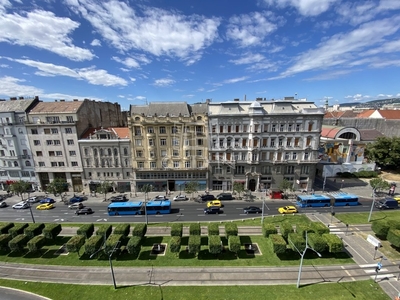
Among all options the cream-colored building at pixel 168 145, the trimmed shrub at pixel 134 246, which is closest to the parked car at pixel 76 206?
the cream-colored building at pixel 168 145

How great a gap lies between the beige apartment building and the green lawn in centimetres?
4039

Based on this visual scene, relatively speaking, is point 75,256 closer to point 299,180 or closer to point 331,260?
point 331,260

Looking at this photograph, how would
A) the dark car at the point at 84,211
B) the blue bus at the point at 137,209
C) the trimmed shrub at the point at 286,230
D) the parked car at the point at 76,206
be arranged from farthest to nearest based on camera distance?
the parked car at the point at 76,206 → the dark car at the point at 84,211 → the blue bus at the point at 137,209 → the trimmed shrub at the point at 286,230

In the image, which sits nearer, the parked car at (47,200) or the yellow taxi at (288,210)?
the yellow taxi at (288,210)

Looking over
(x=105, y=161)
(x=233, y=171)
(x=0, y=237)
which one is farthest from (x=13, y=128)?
(x=233, y=171)

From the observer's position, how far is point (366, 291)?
25.0 meters

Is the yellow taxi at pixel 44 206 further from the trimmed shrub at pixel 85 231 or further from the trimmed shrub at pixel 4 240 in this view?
the trimmed shrub at pixel 85 231

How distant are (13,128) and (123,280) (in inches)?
2477

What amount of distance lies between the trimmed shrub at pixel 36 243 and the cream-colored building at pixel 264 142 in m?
41.0

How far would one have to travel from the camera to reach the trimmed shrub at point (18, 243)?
3212cm

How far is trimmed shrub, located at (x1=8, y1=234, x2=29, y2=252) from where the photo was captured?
32.1 metres

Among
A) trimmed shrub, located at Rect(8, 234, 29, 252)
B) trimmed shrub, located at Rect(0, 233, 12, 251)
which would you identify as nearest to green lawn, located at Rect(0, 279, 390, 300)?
trimmed shrub, located at Rect(8, 234, 29, 252)

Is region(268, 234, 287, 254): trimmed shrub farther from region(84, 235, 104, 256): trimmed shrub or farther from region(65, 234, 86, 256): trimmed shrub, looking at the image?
region(65, 234, 86, 256): trimmed shrub

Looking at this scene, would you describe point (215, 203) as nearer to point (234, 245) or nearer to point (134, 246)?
point (234, 245)
